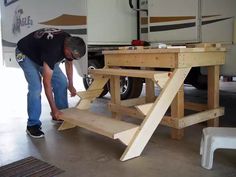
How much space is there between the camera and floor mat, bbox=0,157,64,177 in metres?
2.41

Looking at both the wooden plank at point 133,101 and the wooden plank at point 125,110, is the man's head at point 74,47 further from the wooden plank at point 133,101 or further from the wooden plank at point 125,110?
the wooden plank at point 133,101

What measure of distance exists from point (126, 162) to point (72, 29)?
8.34 feet

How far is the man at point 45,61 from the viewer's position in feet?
9.62

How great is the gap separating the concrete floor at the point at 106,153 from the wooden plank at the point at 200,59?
74 cm

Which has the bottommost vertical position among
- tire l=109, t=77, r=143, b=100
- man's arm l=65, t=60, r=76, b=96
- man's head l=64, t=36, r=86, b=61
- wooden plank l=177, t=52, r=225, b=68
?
tire l=109, t=77, r=143, b=100

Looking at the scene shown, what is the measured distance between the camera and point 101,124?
2.82 m

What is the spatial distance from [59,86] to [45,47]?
0.79 meters

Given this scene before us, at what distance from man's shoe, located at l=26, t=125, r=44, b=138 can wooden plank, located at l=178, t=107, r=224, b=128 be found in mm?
1433

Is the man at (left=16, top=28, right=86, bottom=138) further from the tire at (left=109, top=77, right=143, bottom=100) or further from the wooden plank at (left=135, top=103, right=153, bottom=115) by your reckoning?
the tire at (left=109, top=77, right=143, bottom=100)

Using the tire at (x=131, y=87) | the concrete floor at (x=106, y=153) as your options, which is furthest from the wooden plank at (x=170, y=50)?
the tire at (x=131, y=87)

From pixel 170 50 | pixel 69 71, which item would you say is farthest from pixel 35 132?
Answer: pixel 170 50

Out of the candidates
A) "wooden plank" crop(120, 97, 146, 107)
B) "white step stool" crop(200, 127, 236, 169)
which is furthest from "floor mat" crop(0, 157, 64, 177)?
"wooden plank" crop(120, 97, 146, 107)

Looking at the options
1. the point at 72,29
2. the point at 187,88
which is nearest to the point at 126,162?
the point at 72,29

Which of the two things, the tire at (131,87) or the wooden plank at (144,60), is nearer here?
the wooden plank at (144,60)
